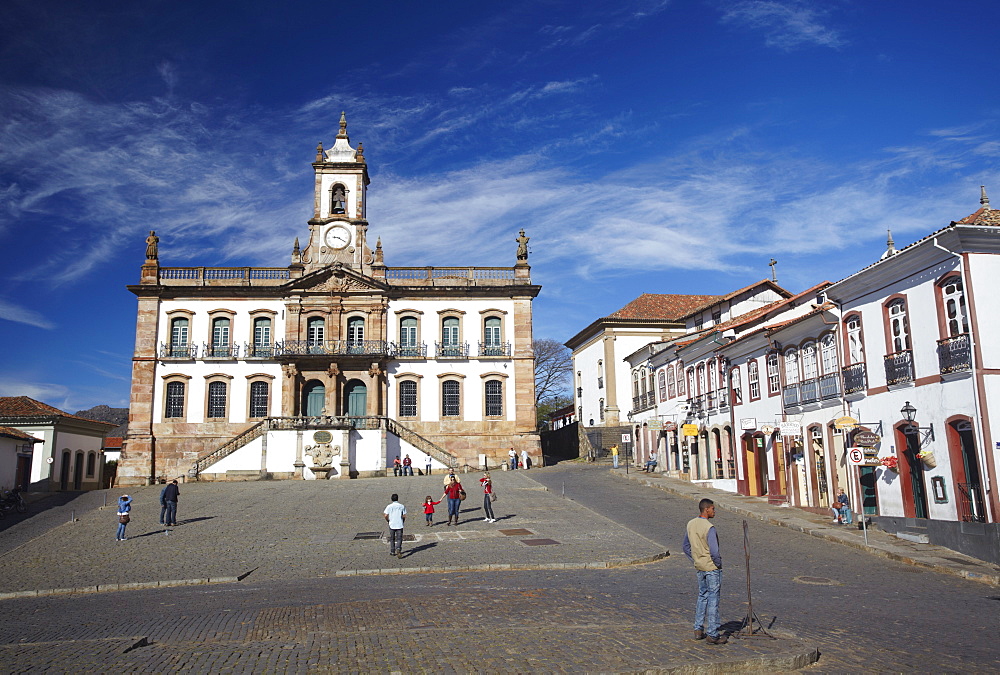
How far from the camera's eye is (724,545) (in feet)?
60.9

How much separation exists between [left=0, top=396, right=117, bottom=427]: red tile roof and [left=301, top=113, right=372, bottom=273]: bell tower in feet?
50.8

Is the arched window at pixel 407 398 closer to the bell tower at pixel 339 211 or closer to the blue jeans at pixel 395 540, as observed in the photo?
the bell tower at pixel 339 211

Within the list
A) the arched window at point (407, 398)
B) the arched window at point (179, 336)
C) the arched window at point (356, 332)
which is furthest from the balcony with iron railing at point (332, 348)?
the arched window at point (179, 336)

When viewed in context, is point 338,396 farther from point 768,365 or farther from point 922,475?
point 922,475

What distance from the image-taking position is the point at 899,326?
65.7 feet

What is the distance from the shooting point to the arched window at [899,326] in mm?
19656

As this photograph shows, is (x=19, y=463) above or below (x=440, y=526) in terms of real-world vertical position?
above

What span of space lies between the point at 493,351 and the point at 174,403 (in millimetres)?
17723

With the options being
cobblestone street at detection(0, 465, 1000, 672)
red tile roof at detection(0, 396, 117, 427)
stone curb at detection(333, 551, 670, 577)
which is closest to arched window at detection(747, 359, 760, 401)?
cobblestone street at detection(0, 465, 1000, 672)

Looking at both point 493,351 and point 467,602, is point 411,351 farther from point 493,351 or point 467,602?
point 467,602

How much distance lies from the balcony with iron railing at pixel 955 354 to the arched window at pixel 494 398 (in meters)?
28.8

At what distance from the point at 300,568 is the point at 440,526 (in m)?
6.35

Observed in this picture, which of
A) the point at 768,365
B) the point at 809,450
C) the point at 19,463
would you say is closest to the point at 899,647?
the point at 809,450

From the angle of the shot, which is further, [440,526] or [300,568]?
[440,526]
